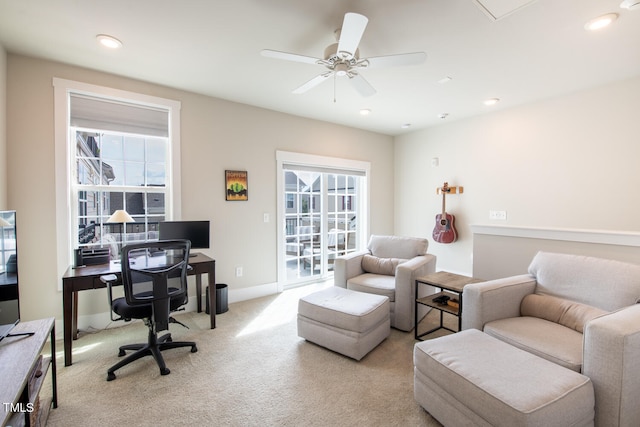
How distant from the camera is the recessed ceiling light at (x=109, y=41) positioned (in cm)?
225

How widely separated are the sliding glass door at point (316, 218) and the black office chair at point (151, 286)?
1.91 m

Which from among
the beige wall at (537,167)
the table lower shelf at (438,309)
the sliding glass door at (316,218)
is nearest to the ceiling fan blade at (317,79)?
the sliding glass door at (316,218)

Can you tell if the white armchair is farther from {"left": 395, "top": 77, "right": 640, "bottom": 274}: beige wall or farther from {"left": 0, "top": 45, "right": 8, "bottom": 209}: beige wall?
{"left": 0, "top": 45, "right": 8, "bottom": 209}: beige wall

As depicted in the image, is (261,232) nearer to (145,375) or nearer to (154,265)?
(154,265)

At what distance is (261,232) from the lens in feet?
12.9

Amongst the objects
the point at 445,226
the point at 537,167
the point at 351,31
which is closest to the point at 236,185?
the point at 351,31

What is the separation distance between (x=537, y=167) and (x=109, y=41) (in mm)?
4720

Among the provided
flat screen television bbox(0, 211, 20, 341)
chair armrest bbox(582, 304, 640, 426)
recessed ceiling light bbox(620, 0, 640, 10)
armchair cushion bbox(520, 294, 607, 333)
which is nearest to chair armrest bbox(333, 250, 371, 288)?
armchair cushion bbox(520, 294, 607, 333)

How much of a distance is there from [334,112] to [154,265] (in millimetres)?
3013

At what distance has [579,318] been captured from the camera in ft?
Result: 6.14

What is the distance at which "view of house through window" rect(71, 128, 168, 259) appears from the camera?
2896 millimetres

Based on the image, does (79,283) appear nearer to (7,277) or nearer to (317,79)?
(7,277)

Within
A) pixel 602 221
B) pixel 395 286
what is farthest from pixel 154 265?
pixel 602 221

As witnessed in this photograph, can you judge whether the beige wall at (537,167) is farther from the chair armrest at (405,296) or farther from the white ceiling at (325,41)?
the chair armrest at (405,296)
